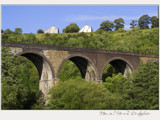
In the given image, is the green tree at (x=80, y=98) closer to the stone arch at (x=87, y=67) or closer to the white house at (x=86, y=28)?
the stone arch at (x=87, y=67)

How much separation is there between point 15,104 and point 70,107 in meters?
8.55

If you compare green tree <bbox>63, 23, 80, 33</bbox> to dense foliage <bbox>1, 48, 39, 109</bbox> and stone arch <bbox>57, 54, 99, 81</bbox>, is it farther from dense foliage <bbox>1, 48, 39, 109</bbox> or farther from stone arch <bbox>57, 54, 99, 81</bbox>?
dense foliage <bbox>1, 48, 39, 109</bbox>

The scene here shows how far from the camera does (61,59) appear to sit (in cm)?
5038

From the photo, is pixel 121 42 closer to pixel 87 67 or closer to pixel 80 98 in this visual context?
pixel 87 67

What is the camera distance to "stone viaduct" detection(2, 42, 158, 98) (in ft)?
155

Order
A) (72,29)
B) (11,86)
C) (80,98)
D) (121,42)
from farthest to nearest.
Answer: (72,29), (121,42), (11,86), (80,98)

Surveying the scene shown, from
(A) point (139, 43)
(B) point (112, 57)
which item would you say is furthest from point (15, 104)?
(A) point (139, 43)

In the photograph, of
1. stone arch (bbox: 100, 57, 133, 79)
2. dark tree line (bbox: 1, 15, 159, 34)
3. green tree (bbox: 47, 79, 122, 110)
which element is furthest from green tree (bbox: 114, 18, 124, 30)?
green tree (bbox: 47, 79, 122, 110)

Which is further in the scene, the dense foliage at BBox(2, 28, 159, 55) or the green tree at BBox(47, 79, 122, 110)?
the dense foliage at BBox(2, 28, 159, 55)

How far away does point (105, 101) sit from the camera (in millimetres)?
36312

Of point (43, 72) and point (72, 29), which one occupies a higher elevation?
point (72, 29)

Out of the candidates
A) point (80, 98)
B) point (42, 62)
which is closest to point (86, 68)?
point (42, 62)

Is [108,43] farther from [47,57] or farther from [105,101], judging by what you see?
[105,101]

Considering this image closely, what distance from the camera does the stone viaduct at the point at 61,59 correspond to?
47375 millimetres
